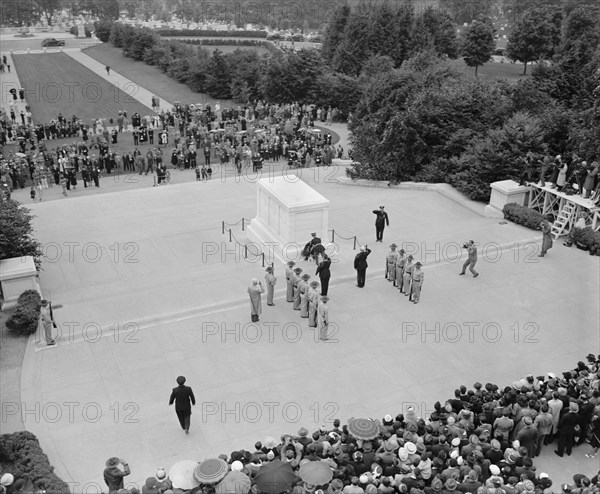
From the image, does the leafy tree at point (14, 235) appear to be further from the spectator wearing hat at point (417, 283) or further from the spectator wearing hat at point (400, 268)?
the spectator wearing hat at point (417, 283)

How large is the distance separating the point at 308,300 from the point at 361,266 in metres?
2.14

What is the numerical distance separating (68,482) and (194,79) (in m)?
52.4

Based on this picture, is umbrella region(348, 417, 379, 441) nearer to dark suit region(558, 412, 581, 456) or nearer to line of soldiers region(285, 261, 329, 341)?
dark suit region(558, 412, 581, 456)

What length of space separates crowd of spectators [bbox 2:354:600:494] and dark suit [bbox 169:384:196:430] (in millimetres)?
1612

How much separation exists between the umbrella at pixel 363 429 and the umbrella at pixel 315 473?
1014 millimetres

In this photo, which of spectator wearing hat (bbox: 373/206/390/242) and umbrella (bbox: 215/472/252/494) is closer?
umbrella (bbox: 215/472/252/494)

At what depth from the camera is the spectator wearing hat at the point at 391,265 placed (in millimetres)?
18031

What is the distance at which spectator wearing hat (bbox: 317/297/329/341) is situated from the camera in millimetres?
15315

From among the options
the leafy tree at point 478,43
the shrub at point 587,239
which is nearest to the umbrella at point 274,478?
the shrub at point 587,239

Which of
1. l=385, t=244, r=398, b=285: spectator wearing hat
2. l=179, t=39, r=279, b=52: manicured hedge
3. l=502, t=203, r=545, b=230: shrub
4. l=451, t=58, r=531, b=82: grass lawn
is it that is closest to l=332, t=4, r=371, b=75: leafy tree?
l=451, t=58, r=531, b=82: grass lawn

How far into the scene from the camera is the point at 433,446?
1057 centimetres

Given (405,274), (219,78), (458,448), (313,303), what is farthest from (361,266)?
(219,78)

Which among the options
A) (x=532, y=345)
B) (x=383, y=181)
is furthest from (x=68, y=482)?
(x=383, y=181)

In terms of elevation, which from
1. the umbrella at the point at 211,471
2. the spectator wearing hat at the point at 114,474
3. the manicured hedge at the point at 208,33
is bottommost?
the spectator wearing hat at the point at 114,474
